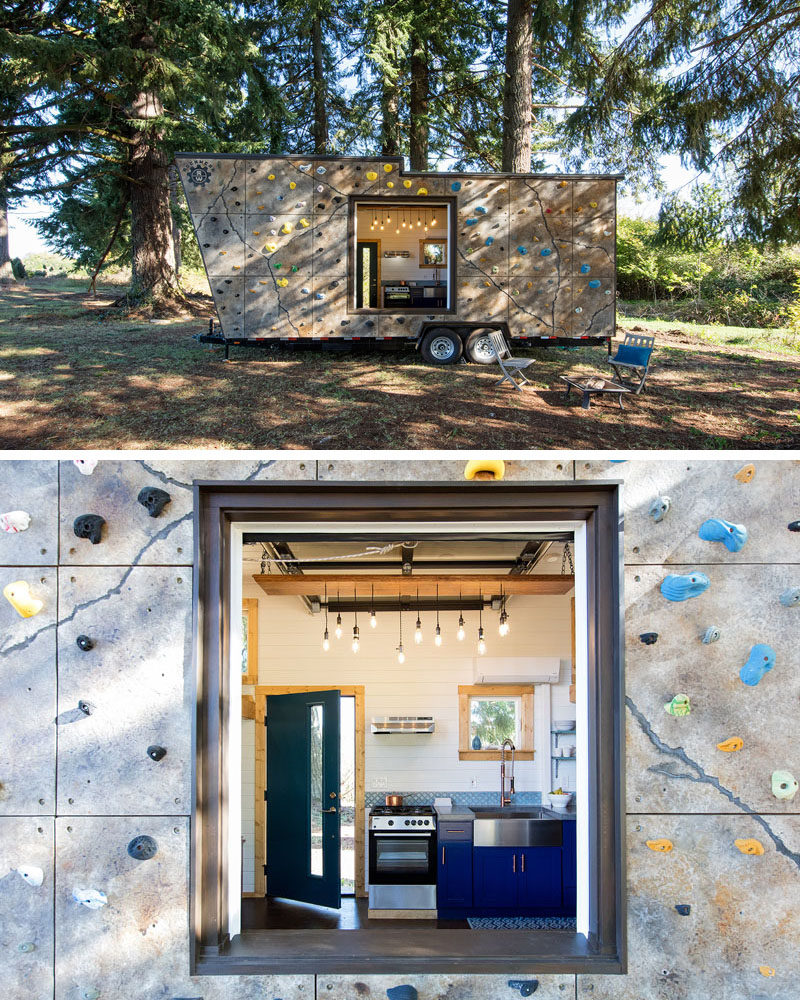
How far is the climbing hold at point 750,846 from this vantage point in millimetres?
3744

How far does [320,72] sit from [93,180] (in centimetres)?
377

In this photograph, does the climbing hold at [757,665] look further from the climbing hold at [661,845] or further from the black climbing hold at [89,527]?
the black climbing hold at [89,527]

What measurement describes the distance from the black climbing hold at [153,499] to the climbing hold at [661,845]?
2.42 metres

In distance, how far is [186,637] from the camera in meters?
3.77

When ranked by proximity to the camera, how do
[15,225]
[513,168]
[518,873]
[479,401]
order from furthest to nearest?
[15,225], [513,168], [518,873], [479,401]

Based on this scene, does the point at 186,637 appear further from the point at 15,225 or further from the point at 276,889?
the point at 15,225

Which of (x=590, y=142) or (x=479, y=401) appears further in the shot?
(x=590, y=142)

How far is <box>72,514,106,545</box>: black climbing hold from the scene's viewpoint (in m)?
3.74

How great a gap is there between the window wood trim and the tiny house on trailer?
3384 mm

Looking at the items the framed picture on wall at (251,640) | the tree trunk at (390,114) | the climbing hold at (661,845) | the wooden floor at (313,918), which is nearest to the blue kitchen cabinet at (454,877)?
the wooden floor at (313,918)

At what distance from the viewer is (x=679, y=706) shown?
375 cm

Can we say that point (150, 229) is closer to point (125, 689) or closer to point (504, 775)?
point (504, 775)

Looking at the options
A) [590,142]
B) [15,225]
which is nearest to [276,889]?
[590,142]

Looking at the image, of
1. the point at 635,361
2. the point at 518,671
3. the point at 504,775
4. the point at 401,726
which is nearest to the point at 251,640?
the point at 401,726
